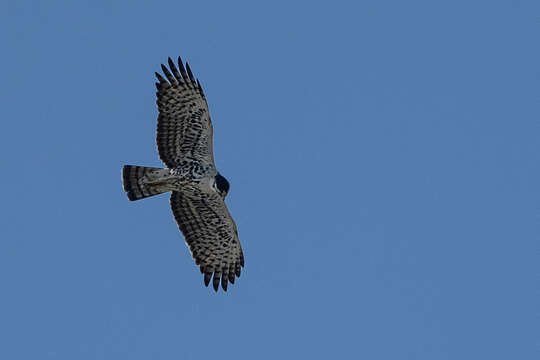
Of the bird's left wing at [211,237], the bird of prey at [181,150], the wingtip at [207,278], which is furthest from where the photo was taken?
the wingtip at [207,278]

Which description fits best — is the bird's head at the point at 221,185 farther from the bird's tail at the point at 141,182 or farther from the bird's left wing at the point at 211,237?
the bird's tail at the point at 141,182

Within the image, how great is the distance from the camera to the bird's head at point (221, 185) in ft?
54.0

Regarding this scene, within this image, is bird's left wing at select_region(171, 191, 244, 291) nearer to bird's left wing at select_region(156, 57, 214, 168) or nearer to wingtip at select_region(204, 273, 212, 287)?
wingtip at select_region(204, 273, 212, 287)

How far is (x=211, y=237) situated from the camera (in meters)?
17.3

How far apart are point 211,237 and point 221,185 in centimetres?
119

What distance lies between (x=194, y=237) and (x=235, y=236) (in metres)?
0.62

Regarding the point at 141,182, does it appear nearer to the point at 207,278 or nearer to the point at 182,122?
the point at 182,122

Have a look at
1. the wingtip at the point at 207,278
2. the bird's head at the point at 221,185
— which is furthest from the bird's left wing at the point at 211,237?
the bird's head at the point at 221,185

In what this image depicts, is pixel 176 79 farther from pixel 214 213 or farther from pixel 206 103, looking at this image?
pixel 214 213

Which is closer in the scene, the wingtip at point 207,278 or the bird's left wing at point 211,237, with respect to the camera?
the bird's left wing at point 211,237

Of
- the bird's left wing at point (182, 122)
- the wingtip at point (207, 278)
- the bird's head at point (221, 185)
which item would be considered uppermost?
the bird's left wing at point (182, 122)

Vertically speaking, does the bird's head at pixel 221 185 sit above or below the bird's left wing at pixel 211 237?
above

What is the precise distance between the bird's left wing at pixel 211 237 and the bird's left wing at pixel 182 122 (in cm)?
78

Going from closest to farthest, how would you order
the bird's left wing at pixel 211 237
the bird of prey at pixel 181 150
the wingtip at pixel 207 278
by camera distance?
the bird of prey at pixel 181 150 → the bird's left wing at pixel 211 237 → the wingtip at pixel 207 278
